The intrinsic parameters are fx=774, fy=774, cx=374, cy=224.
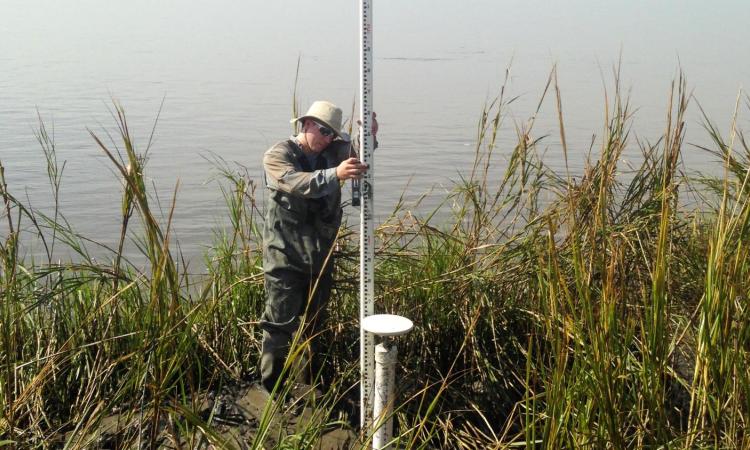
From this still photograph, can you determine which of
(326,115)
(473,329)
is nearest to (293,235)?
(326,115)

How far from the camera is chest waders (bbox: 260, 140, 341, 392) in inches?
159

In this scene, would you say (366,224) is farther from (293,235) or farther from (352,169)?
(293,235)

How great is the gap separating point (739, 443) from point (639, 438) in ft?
1.11

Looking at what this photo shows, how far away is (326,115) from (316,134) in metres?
0.12

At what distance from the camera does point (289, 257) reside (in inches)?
160

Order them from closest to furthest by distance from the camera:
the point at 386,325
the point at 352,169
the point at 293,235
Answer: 1. the point at 386,325
2. the point at 352,169
3. the point at 293,235

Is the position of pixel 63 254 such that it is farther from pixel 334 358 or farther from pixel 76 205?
pixel 334 358

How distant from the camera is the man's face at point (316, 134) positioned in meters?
4.10

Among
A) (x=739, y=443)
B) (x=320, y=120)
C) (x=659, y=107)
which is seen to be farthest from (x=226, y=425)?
(x=659, y=107)

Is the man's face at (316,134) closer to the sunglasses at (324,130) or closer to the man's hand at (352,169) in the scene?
the sunglasses at (324,130)

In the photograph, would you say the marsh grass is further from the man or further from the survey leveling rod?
the man

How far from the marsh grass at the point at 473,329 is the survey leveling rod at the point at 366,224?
15 centimetres

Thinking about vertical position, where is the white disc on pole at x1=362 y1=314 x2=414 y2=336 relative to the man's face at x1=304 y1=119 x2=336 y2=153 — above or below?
below

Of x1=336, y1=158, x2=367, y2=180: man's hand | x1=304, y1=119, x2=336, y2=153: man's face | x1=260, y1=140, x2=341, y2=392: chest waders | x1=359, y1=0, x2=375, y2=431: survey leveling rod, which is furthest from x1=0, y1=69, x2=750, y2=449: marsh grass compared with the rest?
x1=336, y1=158, x2=367, y2=180: man's hand
